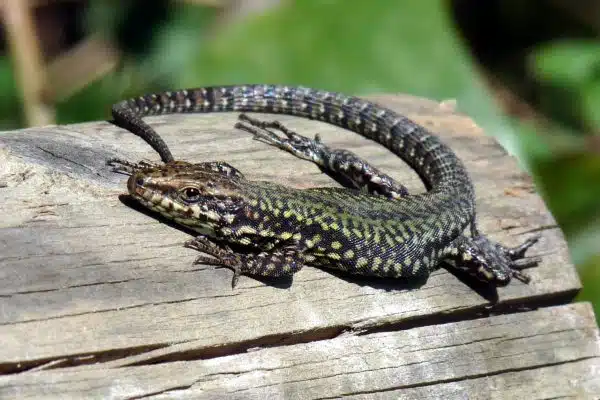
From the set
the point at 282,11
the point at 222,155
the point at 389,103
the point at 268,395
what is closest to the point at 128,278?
the point at 268,395

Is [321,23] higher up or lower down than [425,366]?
higher up

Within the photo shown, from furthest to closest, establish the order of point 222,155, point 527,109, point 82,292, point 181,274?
point 527,109 → point 222,155 → point 181,274 → point 82,292

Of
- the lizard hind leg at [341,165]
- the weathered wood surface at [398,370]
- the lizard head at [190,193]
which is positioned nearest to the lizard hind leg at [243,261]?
the lizard head at [190,193]

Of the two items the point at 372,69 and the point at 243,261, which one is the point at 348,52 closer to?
the point at 372,69

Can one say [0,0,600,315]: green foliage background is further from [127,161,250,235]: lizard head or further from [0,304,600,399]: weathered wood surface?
[127,161,250,235]: lizard head

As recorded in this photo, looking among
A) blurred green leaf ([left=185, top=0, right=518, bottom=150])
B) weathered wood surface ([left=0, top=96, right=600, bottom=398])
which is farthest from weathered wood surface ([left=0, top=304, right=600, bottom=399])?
blurred green leaf ([left=185, top=0, right=518, bottom=150])

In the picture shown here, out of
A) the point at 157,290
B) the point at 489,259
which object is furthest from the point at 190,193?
the point at 489,259

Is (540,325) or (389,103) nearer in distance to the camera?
(540,325)

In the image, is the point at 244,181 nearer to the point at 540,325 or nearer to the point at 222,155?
the point at 222,155
